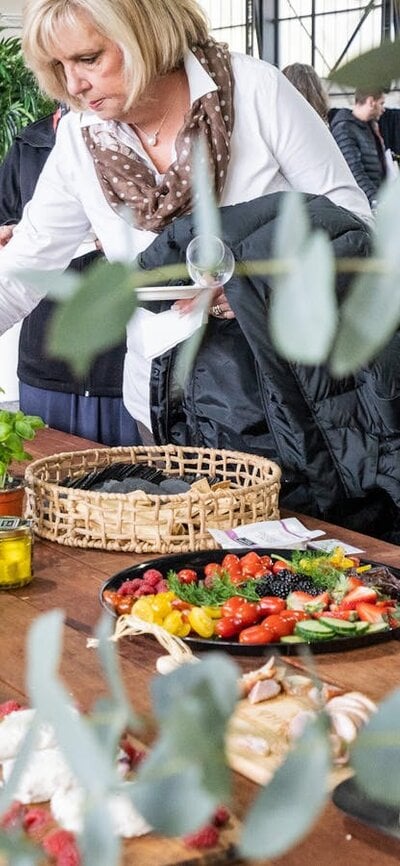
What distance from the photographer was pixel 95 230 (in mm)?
2576

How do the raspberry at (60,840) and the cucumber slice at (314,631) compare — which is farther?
the cucumber slice at (314,631)

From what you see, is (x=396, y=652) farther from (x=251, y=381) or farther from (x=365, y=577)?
(x=251, y=381)

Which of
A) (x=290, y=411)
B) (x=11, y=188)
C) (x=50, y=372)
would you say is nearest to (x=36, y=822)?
(x=290, y=411)

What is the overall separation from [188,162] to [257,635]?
38.9 inches

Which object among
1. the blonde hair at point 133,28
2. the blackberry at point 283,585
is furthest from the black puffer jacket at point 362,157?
the blackberry at point 283,585

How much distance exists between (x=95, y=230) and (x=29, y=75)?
3.11 metres

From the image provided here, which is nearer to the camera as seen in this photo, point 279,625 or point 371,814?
point 371,814

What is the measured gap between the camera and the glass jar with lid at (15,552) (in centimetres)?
171

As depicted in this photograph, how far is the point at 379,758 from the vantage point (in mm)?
234

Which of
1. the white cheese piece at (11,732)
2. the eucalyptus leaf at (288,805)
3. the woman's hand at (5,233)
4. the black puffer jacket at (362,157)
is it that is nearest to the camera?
the eucalyptus leaf at (288,805)

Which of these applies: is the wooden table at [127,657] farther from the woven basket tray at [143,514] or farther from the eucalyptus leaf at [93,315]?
the eucalyptus leaf at [93,315]

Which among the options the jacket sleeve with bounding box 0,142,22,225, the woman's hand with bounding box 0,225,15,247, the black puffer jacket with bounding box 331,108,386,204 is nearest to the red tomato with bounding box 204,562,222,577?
the woman's hand with bounding box 0,225,15,247

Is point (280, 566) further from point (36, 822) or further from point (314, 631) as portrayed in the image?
point (36, 822)

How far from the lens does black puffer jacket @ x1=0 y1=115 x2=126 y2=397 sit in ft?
10.7
